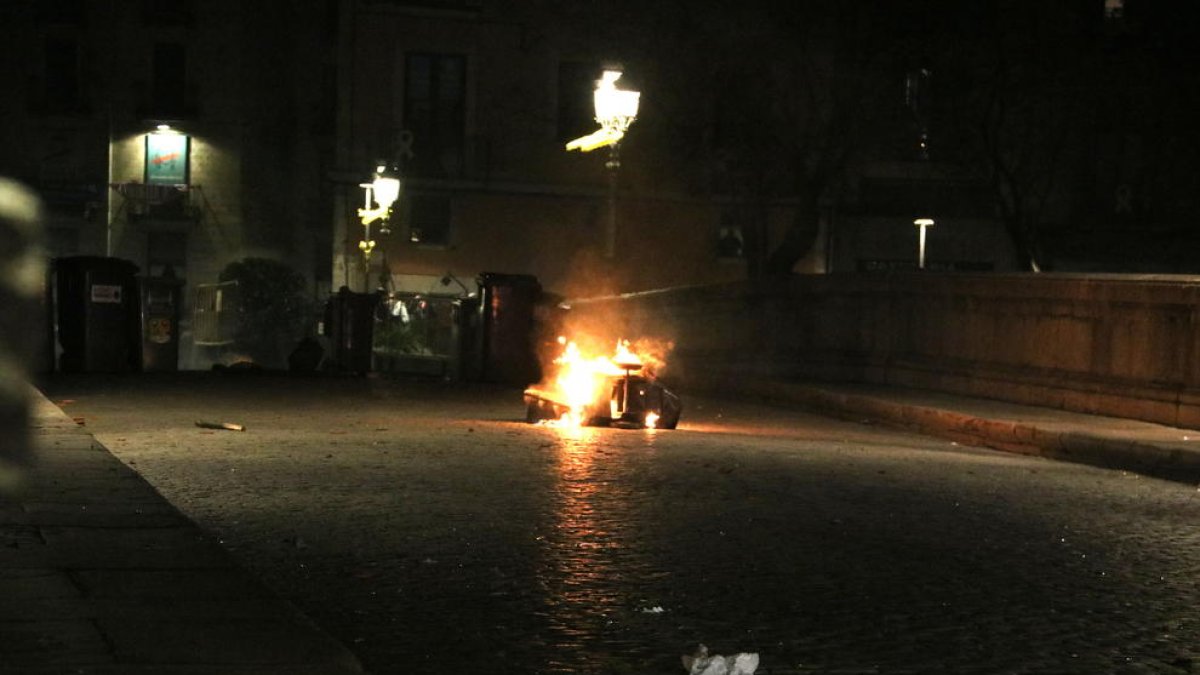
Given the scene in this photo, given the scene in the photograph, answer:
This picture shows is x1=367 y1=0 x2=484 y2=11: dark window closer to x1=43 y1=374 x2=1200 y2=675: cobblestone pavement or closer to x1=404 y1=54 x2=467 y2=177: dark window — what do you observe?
x1=404 y1=54 x2=467 y2=177: dark window

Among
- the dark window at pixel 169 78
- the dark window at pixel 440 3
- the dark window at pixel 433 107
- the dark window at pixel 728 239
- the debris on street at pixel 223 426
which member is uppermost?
the dark window at pixel 440 3

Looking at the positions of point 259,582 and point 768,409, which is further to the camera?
point 768,409

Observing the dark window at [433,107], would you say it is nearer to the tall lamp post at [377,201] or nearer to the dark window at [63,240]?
the tall lamp post at [377,201]

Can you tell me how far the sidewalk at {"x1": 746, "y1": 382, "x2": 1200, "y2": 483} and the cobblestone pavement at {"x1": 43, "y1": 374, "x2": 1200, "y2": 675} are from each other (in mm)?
637

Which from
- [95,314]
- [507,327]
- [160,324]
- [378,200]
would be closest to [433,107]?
[378,200]

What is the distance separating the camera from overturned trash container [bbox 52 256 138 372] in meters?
27.2

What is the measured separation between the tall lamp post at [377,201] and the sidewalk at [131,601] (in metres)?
28.5

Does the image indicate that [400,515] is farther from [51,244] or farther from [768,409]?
[51,244]

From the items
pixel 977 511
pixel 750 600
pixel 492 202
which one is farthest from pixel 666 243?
pixel 750 600

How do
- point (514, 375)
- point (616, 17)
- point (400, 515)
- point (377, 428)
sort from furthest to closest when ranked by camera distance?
point (616, 17) < point (514, 375) < point (377, 428) < point (400, 515)

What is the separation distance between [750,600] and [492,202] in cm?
4086

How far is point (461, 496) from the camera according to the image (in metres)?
11.2

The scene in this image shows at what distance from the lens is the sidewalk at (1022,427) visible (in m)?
15.2

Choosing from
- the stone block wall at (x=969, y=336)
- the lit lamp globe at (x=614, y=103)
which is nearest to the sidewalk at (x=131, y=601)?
the stone block wall at (x=969, y=336)
